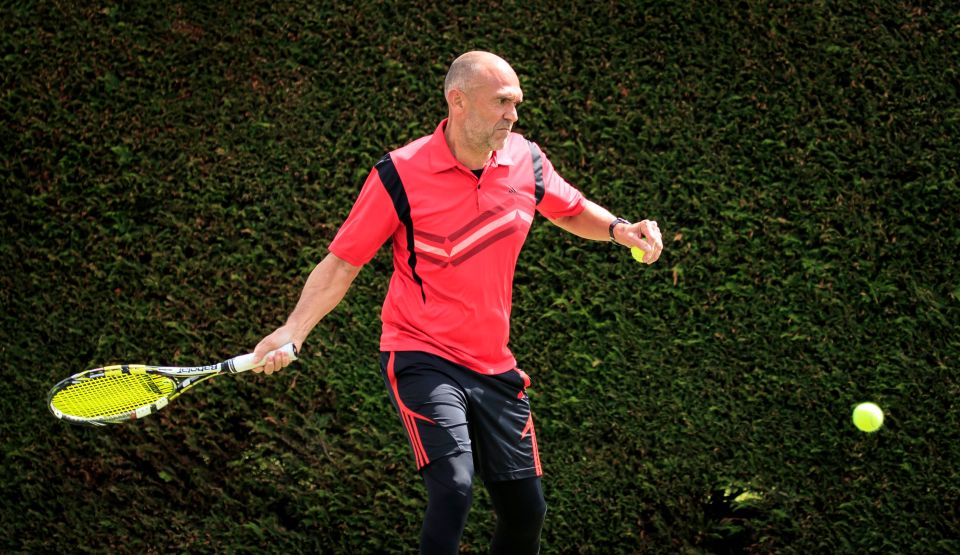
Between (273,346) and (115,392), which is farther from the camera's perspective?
(115,392)

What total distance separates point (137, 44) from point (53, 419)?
77.4 inches

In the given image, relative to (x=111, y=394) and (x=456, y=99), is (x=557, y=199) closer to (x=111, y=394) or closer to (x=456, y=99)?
(x=456, y=99)

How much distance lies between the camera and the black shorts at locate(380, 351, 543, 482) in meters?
3.64

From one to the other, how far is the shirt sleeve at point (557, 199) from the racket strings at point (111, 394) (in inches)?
65.1

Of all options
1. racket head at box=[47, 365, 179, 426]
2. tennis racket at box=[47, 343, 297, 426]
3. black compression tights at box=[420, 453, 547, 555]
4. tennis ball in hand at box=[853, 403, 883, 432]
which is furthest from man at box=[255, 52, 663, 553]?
tennis ball in hand at box=[853, 403, 883, 432]

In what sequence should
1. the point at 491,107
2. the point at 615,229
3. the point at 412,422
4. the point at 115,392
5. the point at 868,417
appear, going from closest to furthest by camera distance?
1. the point at 412,422
2. the point at 491,107
3. the point at 615,229
4. the point at 115,392
5. the point at 868,417

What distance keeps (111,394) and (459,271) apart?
1601mm

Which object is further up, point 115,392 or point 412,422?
point 412,422

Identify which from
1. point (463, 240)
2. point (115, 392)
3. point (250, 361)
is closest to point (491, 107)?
point (463, 240)

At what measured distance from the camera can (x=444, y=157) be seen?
3861 mm

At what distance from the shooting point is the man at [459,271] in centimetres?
379

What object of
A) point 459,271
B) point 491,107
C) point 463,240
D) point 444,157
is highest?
point 491,107

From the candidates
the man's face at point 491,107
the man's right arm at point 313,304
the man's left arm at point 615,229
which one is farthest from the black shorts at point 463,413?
the man's face at point 491,107

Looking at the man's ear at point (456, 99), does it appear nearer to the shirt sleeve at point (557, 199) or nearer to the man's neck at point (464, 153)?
the man's neck at point (464, 153)
